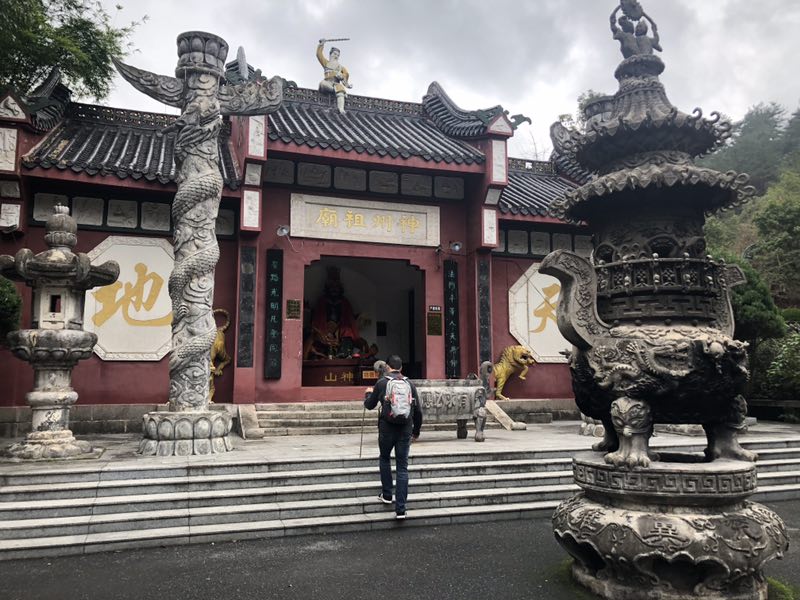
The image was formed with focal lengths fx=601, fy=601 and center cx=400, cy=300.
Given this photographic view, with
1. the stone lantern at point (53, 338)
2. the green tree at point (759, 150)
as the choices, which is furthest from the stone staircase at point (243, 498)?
the green tree at point (759, 150)

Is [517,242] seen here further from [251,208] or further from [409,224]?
[251,208]

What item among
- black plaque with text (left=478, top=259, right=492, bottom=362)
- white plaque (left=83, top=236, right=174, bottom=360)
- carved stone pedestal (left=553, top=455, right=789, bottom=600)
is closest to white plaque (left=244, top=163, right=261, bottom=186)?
white plaque (left=83, top=236, right=174, bottom=360)

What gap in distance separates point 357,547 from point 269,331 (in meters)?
6.63

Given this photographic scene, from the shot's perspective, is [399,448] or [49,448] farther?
[49,448]

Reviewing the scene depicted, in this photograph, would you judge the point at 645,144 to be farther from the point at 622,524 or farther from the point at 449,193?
the point at 449,193

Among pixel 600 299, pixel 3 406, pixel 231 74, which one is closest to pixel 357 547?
pixel 600 299

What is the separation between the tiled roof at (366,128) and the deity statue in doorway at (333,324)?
12.3 feet

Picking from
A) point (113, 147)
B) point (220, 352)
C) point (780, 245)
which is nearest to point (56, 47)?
point (113, 147)

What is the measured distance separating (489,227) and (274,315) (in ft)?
15.0

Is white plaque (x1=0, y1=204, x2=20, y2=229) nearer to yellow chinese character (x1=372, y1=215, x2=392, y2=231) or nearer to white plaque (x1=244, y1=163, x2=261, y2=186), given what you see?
white plaque (x1=244, y1=163, x2=261, y2=186)

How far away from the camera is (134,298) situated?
1080cm

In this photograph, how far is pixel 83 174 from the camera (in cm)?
991

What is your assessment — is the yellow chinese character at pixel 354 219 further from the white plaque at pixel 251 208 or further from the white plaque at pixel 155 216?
the white plaque at pixel 155 216

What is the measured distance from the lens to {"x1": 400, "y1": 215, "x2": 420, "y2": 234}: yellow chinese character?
12.4 meters
